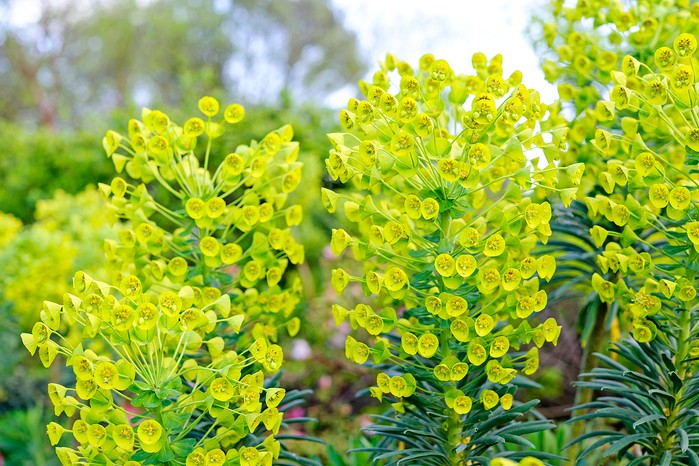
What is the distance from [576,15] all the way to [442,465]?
4.40 ft

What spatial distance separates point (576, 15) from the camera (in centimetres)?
→ 191

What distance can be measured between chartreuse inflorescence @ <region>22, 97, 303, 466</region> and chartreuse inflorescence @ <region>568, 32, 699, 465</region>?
0.77 metres

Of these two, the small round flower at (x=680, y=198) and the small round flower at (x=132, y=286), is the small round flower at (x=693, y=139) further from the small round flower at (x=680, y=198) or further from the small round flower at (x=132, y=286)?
the small round flower at (x=132, y=286)

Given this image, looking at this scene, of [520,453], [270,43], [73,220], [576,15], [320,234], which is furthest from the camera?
[270,43]

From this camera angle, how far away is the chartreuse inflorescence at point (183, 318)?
126cm

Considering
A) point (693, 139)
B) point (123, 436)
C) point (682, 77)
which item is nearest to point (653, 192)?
point (693, 139)

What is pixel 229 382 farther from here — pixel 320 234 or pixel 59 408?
pixel 320 234

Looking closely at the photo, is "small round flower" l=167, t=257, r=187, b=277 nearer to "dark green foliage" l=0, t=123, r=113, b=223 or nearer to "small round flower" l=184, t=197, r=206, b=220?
"small round flower" l=184, t=197, r=206, b=220

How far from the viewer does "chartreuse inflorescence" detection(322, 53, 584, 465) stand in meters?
1.32

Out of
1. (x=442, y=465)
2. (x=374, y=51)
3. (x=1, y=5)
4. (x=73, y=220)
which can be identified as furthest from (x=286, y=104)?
(x=1, y=5)

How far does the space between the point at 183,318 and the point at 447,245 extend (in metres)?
0.58

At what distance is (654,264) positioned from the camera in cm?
150

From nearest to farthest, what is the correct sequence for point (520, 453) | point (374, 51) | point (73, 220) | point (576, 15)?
1. point (520, 453)
2. point (576, 15)
3. point (73, 220)
4. point (374, 51)

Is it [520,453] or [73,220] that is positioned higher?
[73,220]
